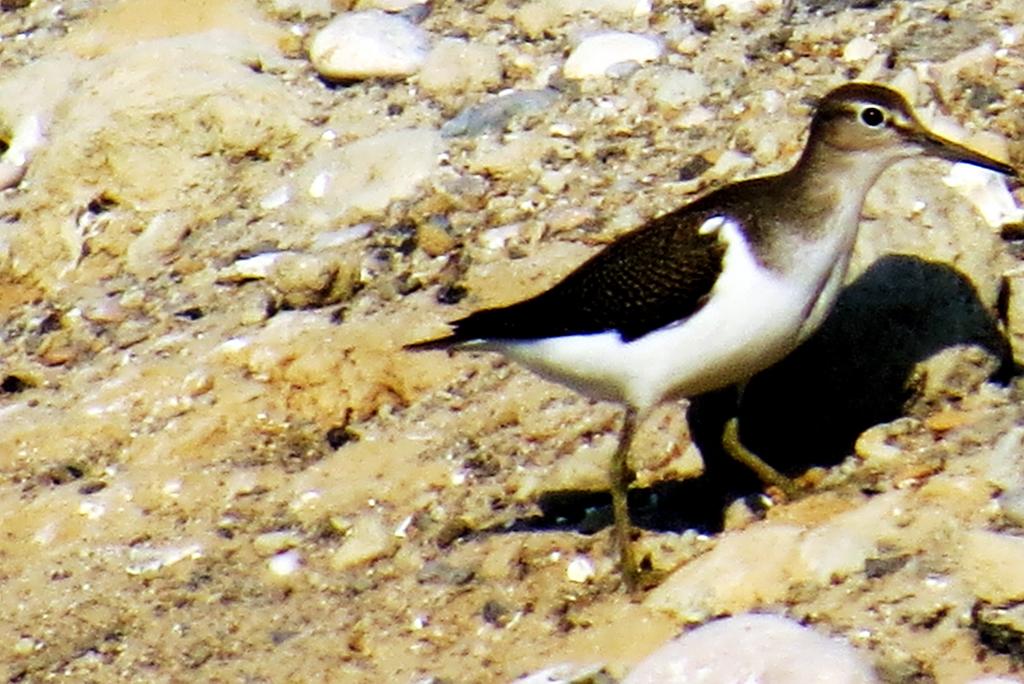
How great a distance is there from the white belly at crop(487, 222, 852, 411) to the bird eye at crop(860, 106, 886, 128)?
0.42 metres

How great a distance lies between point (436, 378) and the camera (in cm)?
741

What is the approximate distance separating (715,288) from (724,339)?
0.17 metres

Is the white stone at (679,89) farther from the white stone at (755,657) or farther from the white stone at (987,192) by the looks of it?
the white stone at (755,657)

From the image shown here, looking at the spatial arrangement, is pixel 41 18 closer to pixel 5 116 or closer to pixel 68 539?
pixel 5 116

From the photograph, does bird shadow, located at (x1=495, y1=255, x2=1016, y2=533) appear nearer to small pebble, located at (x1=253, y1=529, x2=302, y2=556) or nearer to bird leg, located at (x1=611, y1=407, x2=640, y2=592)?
bird leg, located at (x1=611, y1=407, x2=640, y2=592)

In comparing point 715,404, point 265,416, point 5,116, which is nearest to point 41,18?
point 5,116

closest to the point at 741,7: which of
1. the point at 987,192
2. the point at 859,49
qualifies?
the point at 859,49

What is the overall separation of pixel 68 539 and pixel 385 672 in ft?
4.74

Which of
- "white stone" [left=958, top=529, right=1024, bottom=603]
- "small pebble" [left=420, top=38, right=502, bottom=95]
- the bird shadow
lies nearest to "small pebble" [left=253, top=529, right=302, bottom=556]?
the bird shadow

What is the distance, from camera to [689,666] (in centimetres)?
534

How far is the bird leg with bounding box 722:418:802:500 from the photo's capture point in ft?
21.9

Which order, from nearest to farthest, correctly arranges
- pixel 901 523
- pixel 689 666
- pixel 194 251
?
pixel 689 666 → pixel 901 523 → pixel 194 251

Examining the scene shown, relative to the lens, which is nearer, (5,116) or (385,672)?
(385,672)

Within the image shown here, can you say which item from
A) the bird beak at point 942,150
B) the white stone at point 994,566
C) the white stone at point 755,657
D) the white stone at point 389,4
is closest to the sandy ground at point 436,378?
the white stone at point 994,566
